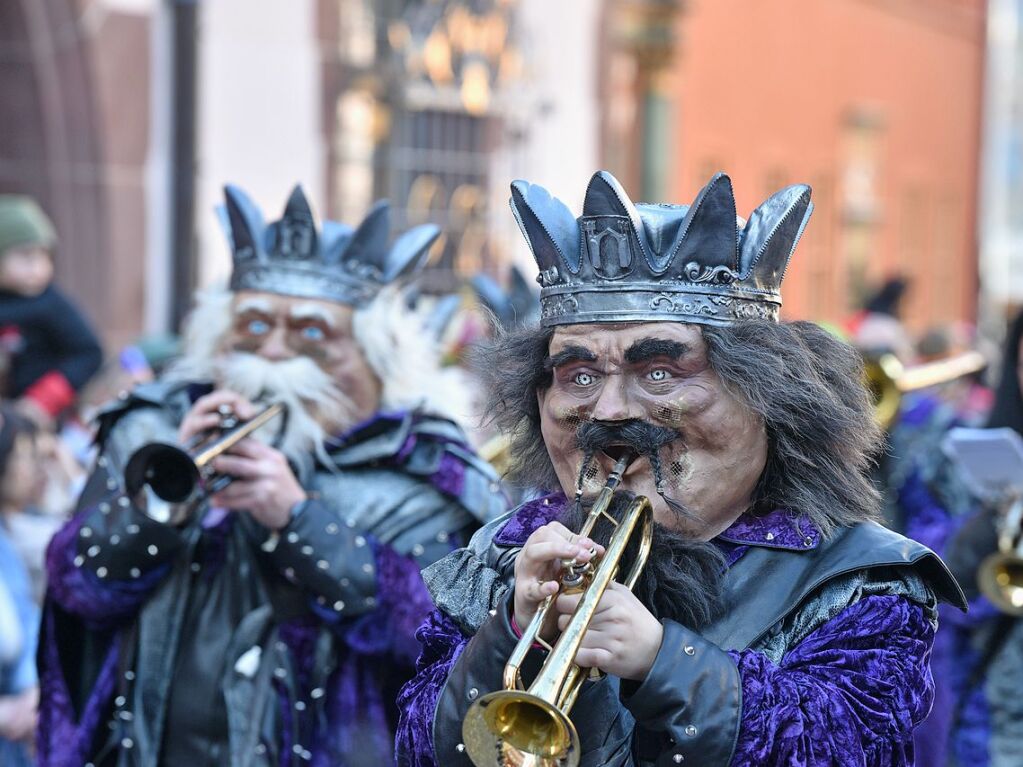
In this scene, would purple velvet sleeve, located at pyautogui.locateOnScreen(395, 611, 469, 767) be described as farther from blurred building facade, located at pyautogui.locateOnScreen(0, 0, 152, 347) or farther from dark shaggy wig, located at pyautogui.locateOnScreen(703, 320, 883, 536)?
blurred building facade, located at pyautogui.locateOnScreen(0, 0, 152, 347)

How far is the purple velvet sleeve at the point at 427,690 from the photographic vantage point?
8.79 ft

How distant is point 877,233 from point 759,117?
2903mm

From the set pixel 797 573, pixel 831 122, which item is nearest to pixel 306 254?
pixel 797 573

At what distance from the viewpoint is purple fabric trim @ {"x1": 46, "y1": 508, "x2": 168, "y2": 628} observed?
12.7 ft

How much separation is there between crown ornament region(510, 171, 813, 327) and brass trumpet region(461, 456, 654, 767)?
1.54 feet

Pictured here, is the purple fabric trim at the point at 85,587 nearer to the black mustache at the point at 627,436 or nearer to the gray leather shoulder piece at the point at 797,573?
the black mustache at the point at 627,436

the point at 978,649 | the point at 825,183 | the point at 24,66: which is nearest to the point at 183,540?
the point at 978,649

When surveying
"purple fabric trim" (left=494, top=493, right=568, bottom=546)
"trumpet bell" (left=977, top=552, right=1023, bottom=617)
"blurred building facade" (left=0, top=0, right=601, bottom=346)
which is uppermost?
"blurred building facade" (left=0, top=0, right=601, bottom=346)

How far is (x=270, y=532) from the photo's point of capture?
385cm

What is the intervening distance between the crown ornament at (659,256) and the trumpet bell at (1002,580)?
84.3 inches

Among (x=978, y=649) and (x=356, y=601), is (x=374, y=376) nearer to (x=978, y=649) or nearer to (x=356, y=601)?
(x=356, y=601)

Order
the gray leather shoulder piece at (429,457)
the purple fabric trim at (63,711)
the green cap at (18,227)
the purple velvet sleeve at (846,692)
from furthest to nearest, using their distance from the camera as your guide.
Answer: the green cap at (18,227) < the gray leather shoulder piece at (429,457) < the purple fabric trim at (63,711) < the purple velvet sleeve at (846,692)

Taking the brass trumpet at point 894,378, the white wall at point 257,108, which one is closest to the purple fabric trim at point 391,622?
the brass trumpet at point 894,378

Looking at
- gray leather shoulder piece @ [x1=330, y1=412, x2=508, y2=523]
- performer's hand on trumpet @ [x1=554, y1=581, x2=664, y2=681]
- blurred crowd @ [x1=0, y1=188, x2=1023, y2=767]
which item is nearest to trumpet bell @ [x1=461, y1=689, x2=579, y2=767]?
performer's hand on trumpet @ [x1=554, y1=581, x2=664, y2=681]
